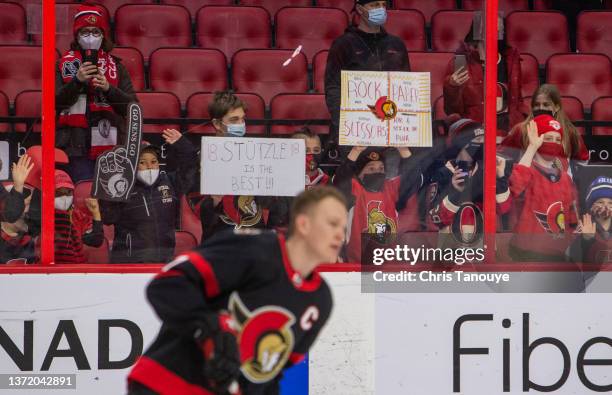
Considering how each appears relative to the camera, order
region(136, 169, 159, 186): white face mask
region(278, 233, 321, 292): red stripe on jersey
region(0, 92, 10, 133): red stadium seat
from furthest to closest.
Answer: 1. region(136, 169, 159, 186): white face mask
2. region(0, 92, 10, 133): red stadium seat
3. region(278, 233, 321, 292): red stripe on jersey

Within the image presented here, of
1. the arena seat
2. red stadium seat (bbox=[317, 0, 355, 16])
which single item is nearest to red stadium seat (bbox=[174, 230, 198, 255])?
the arena seat

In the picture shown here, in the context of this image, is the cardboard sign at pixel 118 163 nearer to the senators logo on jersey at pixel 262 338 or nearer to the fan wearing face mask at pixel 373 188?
the fan wearing face mask at pixel 373 188

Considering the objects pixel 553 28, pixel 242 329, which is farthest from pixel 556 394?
pixel 242 329

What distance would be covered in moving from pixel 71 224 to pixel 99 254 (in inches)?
7.7

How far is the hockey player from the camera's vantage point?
146 inches

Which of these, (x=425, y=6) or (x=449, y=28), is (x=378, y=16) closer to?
(x=425, y=6)

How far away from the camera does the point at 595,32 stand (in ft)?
20.2

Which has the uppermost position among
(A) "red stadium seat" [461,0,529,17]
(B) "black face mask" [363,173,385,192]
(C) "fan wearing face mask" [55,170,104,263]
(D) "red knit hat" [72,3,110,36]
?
(A) "red stadium seat" [461,0,529,17]

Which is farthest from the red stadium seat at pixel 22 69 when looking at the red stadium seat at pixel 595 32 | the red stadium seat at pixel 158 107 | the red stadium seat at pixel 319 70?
the red stadium seat at pixel 595 32

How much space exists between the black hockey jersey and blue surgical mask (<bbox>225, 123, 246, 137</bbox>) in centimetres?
193

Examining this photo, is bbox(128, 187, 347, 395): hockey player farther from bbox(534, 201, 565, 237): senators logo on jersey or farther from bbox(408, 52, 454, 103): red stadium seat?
bbox(534, 201, 565, 237): senators logo on jersey

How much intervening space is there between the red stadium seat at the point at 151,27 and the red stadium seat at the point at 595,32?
1.96 m

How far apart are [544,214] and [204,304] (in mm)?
2795

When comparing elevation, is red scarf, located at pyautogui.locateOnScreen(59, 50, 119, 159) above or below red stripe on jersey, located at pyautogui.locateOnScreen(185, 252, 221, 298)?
above
